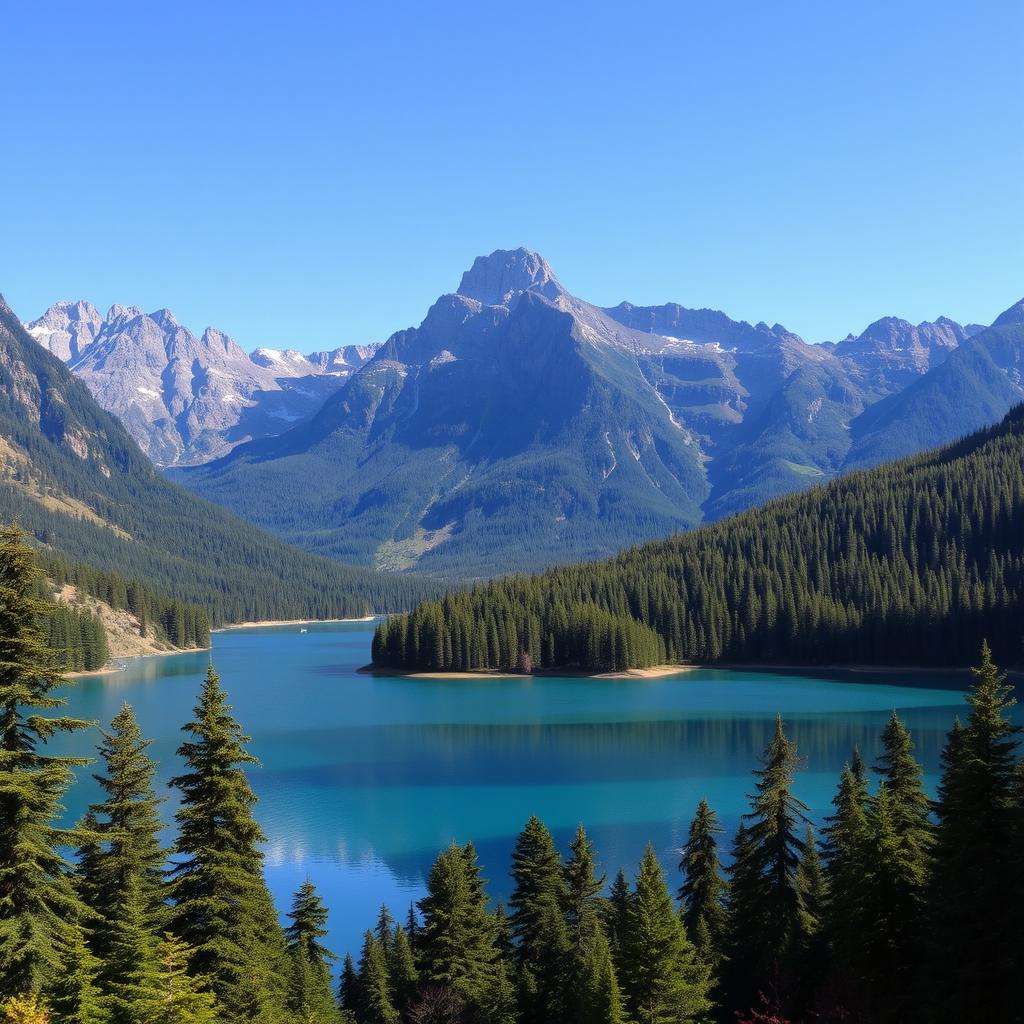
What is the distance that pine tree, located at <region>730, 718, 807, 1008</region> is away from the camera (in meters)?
34.5

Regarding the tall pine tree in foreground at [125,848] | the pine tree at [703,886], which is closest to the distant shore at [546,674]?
the pine tree at [703,886]

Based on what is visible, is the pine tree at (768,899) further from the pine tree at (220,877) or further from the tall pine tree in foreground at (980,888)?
the pine tree at (220,877)

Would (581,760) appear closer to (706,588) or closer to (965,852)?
(965,852)

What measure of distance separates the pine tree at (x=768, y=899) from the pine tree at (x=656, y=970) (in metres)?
5.88

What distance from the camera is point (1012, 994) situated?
2242 cm

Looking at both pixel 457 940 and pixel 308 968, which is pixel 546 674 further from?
pixel 308 968

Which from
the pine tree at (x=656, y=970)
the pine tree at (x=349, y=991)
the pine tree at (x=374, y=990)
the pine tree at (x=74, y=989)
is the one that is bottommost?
the pine tree at (x=349, y=991)

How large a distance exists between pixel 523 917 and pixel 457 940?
11.3ft

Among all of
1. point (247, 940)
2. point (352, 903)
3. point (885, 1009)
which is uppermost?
point (247, 940)

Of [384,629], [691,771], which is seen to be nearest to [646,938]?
[691,771]

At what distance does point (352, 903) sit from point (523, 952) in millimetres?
16543

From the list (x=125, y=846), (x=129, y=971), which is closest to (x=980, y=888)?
(x=129, y=971)

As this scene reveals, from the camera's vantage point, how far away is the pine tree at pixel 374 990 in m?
37.0

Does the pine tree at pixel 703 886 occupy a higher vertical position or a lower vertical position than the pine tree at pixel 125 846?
lower
